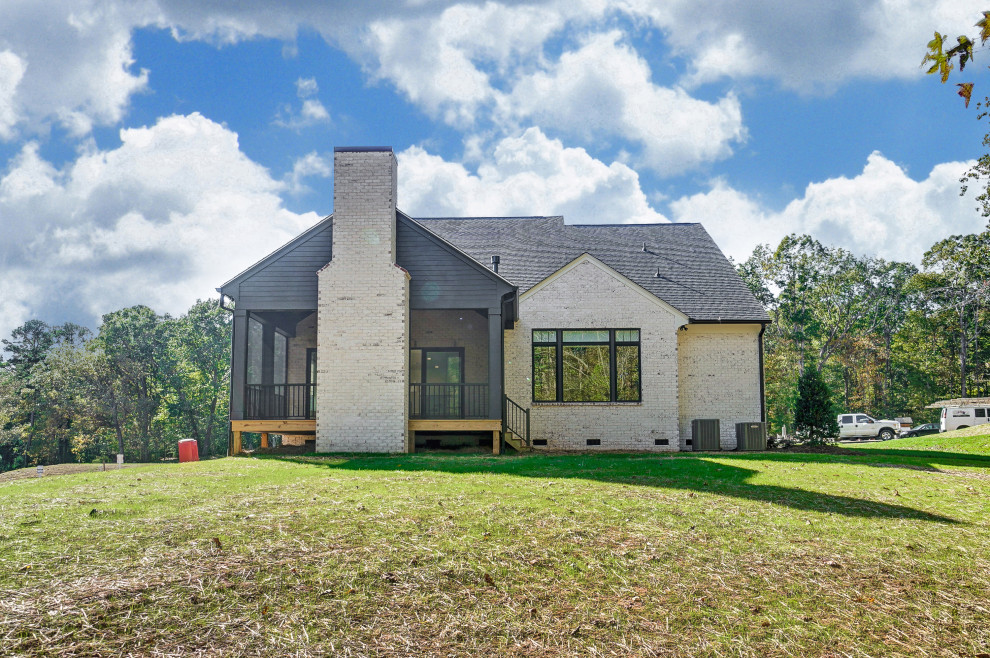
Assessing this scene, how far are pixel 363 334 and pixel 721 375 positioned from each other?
10.0 meters

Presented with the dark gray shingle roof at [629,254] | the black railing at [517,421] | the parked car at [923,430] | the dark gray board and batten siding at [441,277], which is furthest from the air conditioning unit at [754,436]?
the parked car at [923,430]

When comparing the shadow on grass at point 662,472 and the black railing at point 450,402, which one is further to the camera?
the black railing at point 450,402

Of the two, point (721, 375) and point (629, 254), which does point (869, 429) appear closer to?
point (629, 254)

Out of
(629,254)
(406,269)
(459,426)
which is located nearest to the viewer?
(459,426)

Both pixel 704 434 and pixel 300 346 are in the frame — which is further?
pixel 300 346

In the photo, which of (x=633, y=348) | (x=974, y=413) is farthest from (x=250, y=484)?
(x=974, y=413)

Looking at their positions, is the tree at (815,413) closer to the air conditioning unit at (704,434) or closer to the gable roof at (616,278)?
the air conditioning unit at (704,434)

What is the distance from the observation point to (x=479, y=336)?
1808 cm

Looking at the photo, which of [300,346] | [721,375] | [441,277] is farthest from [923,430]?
[300,346]

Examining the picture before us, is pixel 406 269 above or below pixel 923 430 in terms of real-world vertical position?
above

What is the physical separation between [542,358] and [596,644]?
1344 cm

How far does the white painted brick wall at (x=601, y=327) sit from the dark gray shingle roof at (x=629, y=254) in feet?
3.68

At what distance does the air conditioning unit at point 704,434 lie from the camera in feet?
58.1

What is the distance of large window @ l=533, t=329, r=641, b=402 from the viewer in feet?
56.8
